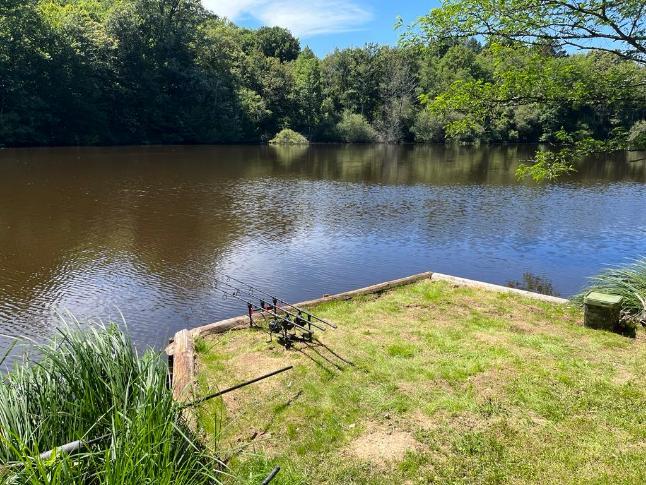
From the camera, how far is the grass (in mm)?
4711

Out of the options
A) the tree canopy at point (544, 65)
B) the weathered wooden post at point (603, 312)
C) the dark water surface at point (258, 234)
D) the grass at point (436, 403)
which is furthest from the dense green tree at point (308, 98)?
the weathered wooden post at point (603, 312)

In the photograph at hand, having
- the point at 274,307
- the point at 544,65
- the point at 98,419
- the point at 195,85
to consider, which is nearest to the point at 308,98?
the point at 195,85

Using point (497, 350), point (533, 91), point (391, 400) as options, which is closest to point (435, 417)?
point (391, 400)

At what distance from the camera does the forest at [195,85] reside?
45.2 m

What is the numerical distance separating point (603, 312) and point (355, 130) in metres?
62.9

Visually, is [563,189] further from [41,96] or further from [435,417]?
[41,96]

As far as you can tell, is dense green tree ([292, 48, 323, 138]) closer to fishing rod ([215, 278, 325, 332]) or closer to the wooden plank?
fishing rod ([215, 278, 325, 332])

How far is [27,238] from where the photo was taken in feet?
51.2

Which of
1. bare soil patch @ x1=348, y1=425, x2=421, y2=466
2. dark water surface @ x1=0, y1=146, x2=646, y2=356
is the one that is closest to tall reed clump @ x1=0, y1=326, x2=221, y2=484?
bare soil patch @ x1=348, y1=425, x2=421, y2=466

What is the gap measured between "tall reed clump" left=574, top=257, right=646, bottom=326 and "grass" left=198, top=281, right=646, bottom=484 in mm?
660

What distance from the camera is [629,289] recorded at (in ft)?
29.2

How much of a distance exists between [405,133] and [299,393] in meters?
69.0

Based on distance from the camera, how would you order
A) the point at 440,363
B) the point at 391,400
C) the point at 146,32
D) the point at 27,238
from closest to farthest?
the point at 391,400 < the point at 440,363 < the point at 27,238 < the point at 146,32

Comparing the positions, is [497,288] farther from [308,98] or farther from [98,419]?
[308,98]
